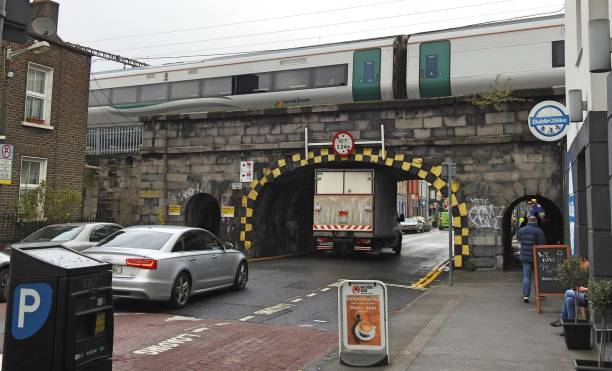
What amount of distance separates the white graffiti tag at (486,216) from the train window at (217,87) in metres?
10.3

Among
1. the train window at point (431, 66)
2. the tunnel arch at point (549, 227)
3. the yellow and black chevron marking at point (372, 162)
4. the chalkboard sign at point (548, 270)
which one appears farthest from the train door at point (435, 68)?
the chalkboard sign at point (548, 270)

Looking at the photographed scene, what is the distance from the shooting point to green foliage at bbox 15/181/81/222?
16891mm

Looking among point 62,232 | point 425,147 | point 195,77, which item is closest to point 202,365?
point 62,232

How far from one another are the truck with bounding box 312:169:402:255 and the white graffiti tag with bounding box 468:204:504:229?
3123 millimetres

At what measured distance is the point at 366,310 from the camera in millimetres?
6379

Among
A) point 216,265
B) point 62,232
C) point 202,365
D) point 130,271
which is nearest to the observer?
point 202,365

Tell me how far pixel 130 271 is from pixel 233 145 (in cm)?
1121

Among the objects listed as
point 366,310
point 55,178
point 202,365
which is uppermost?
point 55,178

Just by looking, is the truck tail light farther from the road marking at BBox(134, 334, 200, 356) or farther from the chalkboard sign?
the road marking at BBox(134, 334, 200, 356)

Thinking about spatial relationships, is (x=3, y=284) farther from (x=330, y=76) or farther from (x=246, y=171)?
(x=330, y=76)

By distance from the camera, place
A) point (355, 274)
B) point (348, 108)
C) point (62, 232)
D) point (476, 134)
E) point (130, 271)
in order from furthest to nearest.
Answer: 1. point (348, 108)
2. point (476, 134)
3. point (355, 274)
4. point (62, 232)
5. point (130, 271)

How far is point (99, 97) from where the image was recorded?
25.5 meters

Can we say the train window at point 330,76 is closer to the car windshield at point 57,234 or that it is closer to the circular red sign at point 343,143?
the circular red sign at point 343,143

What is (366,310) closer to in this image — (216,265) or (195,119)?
(216,265)
